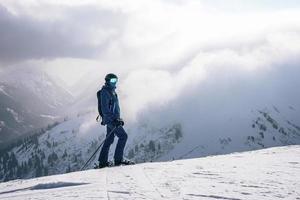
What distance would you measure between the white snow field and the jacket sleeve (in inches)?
103

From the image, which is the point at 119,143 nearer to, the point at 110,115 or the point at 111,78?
the point at 110,115

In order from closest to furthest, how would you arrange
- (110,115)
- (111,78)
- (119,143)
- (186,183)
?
(186,183), (111,78), (110,115), (119,143)

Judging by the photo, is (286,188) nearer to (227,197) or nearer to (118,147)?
(227,197)

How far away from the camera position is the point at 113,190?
33.5ft

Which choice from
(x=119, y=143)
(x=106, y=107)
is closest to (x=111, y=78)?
(x=106, y=107)

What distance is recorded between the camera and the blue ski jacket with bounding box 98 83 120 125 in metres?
16.4

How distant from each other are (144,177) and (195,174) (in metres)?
1.52

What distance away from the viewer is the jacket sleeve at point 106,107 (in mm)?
16422

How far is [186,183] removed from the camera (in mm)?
11000

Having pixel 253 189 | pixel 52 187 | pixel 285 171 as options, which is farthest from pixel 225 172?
pixel 52 187

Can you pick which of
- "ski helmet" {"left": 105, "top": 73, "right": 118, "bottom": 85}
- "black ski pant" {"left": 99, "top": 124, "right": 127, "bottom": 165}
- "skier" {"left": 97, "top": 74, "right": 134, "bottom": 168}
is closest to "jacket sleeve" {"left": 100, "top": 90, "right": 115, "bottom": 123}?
"skier" {"left": 97, "top": 74, "right": 134, "bottom": 168}

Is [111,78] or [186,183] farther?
[111,78]

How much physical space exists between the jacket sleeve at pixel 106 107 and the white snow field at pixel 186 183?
2627 millimetres

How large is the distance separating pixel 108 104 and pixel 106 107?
0.45 ft
